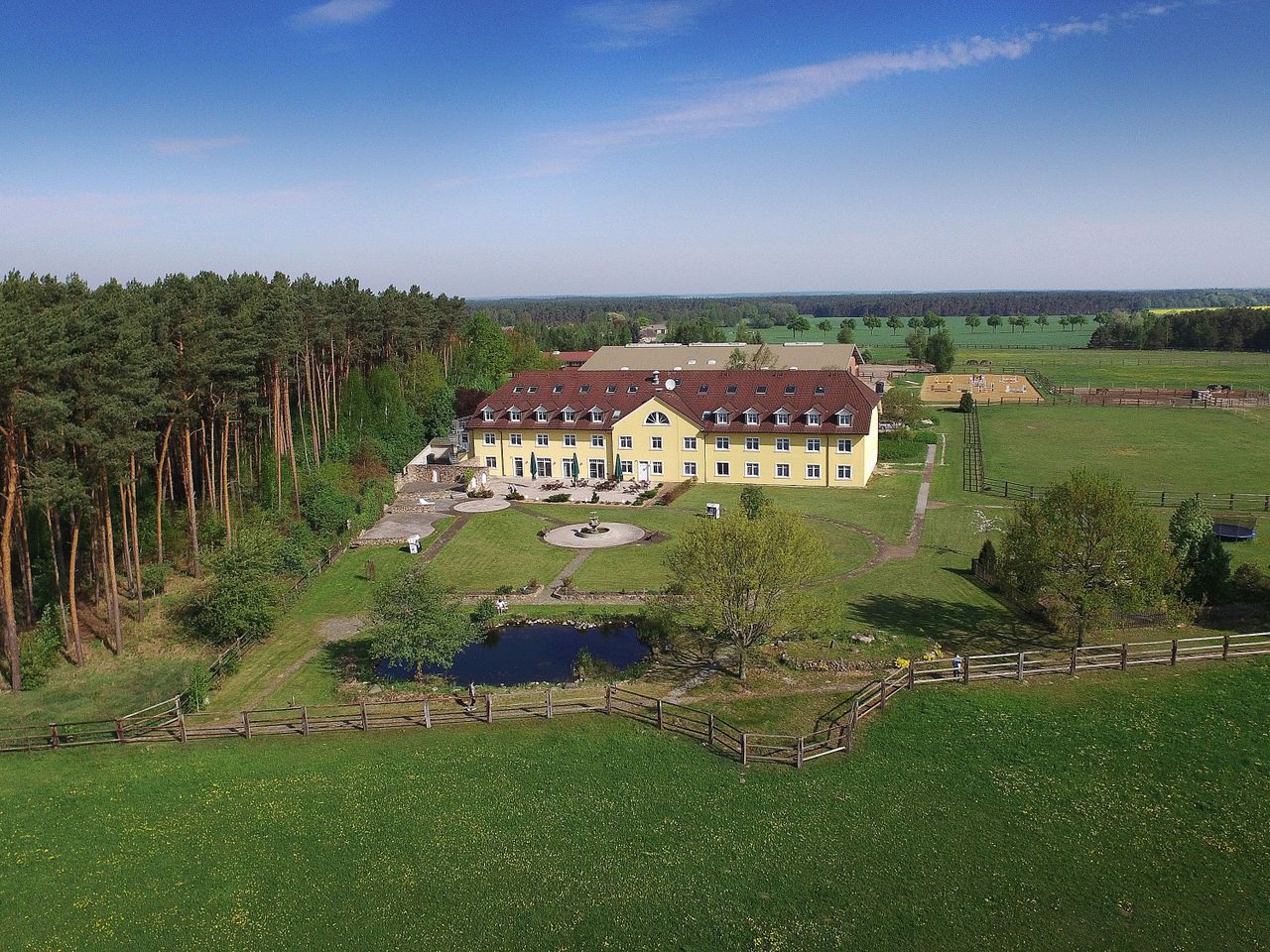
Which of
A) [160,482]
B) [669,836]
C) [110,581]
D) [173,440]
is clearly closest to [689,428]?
[173,440]

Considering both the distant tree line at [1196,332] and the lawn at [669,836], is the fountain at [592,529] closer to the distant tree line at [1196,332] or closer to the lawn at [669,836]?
the lawn at [669,836]

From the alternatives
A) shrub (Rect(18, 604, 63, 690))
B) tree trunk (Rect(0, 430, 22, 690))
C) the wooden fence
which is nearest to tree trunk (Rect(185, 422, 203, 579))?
shrub (Rect(18, 604, 63, 690))

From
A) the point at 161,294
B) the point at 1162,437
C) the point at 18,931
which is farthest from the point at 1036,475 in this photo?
the point at 18,931

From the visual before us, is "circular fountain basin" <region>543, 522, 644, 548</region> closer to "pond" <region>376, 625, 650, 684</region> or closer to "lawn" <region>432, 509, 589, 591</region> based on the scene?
"lawn" <region>432, 509, 589, 591</region>

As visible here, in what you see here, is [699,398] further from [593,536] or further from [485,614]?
[485,614]

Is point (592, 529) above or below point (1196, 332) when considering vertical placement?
below

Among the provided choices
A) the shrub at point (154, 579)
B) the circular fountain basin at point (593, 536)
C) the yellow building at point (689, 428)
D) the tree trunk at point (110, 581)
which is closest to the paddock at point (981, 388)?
the yellow building at point (689, 428)
